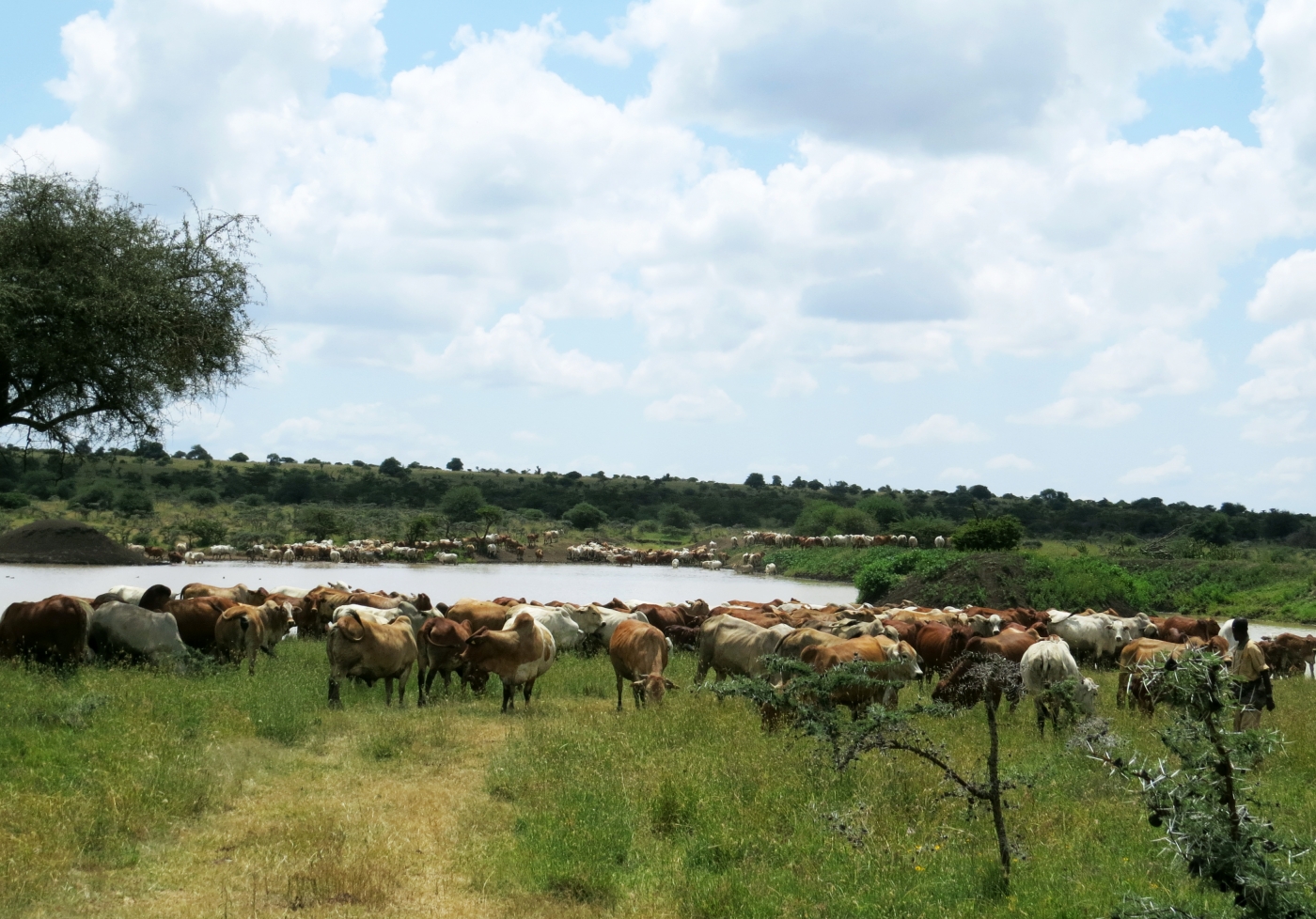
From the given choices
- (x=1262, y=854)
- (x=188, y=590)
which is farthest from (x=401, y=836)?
(x=188, y=590)

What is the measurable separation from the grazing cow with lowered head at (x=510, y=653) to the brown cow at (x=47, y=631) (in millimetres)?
5772

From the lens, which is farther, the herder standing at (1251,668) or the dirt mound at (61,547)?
the dirt mound at (61,547)

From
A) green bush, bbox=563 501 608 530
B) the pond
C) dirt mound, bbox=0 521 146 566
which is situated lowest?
the pond

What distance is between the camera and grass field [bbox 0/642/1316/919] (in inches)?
292

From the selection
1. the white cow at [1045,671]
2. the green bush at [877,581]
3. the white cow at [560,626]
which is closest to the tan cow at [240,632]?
the white cow at [560,626]

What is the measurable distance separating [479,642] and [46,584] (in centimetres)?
2703

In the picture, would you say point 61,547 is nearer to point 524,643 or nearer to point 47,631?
point 47,631

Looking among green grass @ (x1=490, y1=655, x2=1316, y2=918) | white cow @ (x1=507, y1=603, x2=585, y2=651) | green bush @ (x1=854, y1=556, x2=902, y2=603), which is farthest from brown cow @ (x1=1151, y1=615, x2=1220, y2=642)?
green bush @ (x1=854, y1=556, x2=902, y2=603)

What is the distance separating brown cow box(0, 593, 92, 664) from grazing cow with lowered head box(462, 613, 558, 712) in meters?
5.77

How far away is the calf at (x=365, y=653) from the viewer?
589 inches

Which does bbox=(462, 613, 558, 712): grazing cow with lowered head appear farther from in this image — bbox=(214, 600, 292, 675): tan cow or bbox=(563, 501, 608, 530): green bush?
bbox=(563, 501, 608, 530): green bush

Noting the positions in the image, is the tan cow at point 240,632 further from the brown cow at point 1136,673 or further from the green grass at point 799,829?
the brown cow at point 1136,673

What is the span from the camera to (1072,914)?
6895 mm

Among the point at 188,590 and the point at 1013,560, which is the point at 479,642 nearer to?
the point at 188,590
